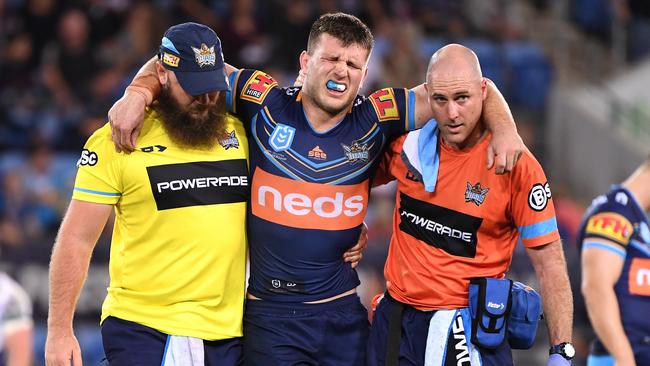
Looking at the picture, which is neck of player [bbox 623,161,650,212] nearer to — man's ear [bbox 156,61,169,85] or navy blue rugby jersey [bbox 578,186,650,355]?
navy blue rugby jersey [bbox 578,186,650,355]

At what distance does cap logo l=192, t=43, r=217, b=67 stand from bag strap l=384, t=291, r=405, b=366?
56.8 inches

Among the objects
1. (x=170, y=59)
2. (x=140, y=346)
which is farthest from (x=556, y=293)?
(x=170, y=59)

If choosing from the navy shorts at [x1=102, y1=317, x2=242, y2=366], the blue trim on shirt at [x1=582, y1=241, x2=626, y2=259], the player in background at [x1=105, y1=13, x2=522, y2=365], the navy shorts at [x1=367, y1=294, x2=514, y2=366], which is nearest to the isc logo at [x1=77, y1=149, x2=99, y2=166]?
the player in background at [x1=105, y1=13, x2=522, y2=365]

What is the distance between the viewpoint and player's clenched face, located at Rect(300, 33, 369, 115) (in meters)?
5.36

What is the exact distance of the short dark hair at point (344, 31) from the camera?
17.7ft

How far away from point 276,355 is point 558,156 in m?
9.84

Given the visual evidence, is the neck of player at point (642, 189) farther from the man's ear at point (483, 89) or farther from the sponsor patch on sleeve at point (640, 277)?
the man's ear at point (483, 89)

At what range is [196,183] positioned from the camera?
17.3ft

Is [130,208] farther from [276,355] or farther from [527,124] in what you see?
[527,124]

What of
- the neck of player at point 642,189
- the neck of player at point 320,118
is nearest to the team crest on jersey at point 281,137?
the neck of player at point 320,118

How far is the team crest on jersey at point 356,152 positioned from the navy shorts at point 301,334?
0.68 m

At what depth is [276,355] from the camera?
534 centimetres

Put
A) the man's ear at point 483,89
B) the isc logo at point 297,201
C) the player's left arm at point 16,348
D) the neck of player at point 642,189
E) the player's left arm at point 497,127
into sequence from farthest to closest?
the player's left arm at point 16,348 < the neck of player at point 642,189 < the isc logo at point 297,201 < the man's ear at point 483,89 < the player's left arm at point 497,127

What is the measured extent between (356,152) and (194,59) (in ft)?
2.91
